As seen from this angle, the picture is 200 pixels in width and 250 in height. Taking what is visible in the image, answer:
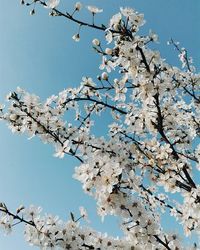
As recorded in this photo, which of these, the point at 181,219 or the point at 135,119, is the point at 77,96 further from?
the point at 181,219

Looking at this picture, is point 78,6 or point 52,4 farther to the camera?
point 52,4

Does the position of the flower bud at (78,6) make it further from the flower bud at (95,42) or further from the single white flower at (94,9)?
the flower bud at (95,42)

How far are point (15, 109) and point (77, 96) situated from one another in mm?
1160

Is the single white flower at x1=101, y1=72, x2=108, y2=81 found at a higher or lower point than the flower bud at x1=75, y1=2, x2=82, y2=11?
lower

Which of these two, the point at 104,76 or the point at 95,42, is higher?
the point at 95,42

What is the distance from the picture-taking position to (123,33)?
5922mm

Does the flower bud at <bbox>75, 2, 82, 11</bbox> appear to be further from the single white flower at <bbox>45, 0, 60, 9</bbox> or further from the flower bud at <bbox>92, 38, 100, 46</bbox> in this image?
the flower bud at <bbox>92, 38, 100, 46</bbox>

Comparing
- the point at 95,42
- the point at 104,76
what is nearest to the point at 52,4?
the point at 95,42

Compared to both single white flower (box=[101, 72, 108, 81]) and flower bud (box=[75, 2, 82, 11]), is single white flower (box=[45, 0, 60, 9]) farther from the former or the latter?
single white flower (box=[101, 72, 108, 81])

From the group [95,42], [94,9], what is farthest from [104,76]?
[94,9]

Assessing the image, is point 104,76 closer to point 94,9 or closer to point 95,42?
point 95,42

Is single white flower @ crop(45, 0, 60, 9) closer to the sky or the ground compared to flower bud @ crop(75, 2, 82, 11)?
closer to the sky

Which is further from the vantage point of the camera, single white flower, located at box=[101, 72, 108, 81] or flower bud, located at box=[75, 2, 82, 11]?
single white flower, located at box=[101, 72, 108, 81]

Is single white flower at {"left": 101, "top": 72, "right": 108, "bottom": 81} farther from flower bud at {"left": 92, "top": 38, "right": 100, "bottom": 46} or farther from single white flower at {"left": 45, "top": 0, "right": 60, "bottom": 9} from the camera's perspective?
single white flower at {"left": 45, "top": 0, "right": 60, "bottom": 9}
